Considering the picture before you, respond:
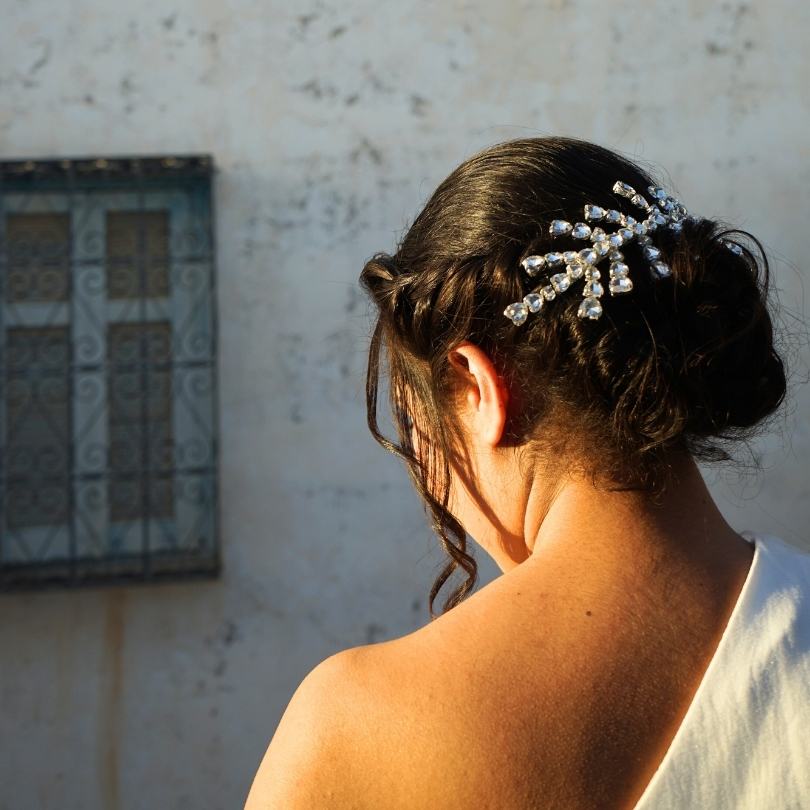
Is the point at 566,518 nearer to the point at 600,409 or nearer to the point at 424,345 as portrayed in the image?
the point at 600,409

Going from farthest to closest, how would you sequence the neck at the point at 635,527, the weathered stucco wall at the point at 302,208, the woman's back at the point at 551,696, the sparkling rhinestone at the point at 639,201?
A: the weathered stucco wall at the point at 302,208, the sparkling rhinestone at the point at 639,201, the neck at the point at 635,527, the woman's back at the point at 551,696

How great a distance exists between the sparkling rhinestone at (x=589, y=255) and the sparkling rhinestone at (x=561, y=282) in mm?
25

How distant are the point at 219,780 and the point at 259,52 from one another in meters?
2.85

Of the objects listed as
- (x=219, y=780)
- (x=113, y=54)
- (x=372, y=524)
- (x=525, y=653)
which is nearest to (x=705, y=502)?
(x=525, y=653)

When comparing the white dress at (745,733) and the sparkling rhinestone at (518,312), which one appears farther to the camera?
the sparkling rhinestone at (518,312)

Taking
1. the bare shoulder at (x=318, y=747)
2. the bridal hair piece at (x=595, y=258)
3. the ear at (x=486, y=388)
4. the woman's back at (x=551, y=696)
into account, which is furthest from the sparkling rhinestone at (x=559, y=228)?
the bare shoulder at (x=318, y=747)

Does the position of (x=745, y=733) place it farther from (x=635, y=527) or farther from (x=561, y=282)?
(x=561, y=282)

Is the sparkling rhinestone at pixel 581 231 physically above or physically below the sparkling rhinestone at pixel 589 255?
above

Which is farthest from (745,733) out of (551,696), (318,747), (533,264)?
(533,264)

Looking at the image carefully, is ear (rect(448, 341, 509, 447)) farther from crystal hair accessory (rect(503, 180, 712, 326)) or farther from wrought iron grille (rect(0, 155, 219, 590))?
wrought iron grille (rect(0, 155, 219, 590))

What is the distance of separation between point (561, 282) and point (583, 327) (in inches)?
2.2

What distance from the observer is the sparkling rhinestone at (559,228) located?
116 cm

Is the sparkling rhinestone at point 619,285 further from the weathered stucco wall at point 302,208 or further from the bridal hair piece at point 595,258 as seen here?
the weathered stucco wall at point 302,208

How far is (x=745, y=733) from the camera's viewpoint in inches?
39.2
